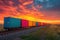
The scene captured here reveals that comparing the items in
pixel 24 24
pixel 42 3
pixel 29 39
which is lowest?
pixel 29 39

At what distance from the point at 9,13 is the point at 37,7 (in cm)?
250

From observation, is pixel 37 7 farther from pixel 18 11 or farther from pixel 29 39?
pixel 29 39

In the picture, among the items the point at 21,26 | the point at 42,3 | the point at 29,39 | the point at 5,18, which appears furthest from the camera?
the point at 21,26

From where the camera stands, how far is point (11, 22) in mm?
14695

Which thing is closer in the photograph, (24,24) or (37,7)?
(37,7)

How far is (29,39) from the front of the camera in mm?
9750

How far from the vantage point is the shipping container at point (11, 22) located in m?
14.3

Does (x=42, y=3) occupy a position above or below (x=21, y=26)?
above

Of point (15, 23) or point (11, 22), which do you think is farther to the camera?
point (15, 23)

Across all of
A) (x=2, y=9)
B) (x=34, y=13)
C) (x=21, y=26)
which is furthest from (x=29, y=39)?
(x=21, y=26)

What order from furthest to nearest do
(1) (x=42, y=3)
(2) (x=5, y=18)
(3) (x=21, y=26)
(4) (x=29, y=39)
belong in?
(3) (x=21, y=26), (2) (x=5, y=18), (1) (x=42, y=3), (4) (x=29, y=39)

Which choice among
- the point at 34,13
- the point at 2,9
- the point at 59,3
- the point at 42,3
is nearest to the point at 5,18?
the point at 2,9

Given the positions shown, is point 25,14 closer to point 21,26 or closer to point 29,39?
point 21,26

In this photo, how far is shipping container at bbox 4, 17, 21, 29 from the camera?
1434cm
